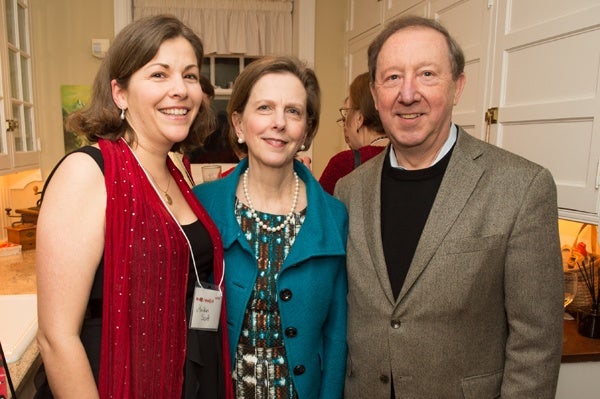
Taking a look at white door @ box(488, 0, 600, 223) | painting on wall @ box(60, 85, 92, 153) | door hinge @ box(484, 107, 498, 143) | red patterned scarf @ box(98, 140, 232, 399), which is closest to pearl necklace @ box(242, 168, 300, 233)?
red patterned scarf @ box(98, 140, 232, 399)

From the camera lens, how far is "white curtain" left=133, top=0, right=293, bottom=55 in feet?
13.4

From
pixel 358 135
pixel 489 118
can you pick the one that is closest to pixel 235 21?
pixel 358 135

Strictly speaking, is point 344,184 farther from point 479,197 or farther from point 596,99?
point 596,99

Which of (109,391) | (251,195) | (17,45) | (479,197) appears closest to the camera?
(109,391)

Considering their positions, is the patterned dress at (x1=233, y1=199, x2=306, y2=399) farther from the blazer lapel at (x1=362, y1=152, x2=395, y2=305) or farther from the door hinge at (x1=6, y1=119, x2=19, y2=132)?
the door hinge at (x1=6, y1=119, x2=19, y2=132)

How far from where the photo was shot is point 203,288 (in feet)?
3.89

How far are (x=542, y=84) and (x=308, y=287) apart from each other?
1328 millimetres

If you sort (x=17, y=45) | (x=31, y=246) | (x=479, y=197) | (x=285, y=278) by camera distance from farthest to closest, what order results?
(x=17, y=45)
(x=31, y=246)
(x=285, y=278)
(x=479, y=197)

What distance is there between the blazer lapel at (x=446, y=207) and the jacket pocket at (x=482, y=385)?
0.90 feet

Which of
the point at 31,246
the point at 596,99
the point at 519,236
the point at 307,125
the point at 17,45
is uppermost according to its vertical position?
the point at 17,45

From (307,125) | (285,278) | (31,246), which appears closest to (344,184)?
(307,125)

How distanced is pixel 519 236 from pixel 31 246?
2685 millimetres

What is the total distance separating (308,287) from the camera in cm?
Answer: 126

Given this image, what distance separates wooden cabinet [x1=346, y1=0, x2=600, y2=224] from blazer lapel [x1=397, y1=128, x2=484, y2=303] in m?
0.74
